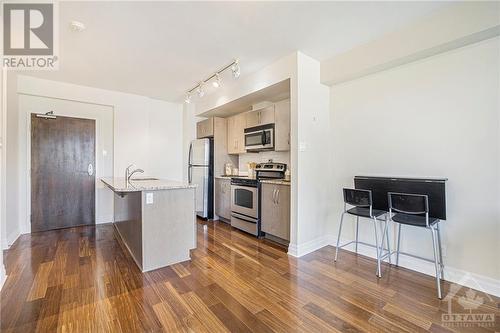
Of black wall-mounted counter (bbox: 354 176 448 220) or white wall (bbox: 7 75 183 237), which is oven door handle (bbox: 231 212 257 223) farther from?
white wall (bbox: 7 75 183 237)

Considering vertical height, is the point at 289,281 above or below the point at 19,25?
below

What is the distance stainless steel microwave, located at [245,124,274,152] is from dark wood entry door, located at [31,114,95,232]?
2925 millimetres

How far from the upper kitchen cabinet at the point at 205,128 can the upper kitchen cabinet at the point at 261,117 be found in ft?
3.06

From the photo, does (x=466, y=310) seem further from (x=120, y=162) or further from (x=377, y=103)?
(x=120, y=162)

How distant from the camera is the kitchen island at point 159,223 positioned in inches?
99.3

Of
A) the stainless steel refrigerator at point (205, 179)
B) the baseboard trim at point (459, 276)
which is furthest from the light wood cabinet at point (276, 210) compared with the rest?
Result: the stainless steel refrigerator at point (205, 179)

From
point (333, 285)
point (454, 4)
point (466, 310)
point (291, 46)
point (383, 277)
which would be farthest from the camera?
point (291, 46)

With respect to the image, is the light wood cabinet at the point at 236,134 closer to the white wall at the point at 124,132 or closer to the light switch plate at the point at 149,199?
the white wall at the point at 124,132

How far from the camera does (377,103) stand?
2.89 metres

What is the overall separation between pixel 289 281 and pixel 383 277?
0.99 metres

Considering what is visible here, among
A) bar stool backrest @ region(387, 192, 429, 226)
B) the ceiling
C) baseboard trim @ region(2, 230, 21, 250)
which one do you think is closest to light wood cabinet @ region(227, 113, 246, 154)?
the ceiling

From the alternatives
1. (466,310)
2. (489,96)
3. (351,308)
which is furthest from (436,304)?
(489,96)

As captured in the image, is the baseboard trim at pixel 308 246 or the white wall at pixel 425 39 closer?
the white wall at pixel 425 39

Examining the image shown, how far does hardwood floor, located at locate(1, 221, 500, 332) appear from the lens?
1.70 meters
